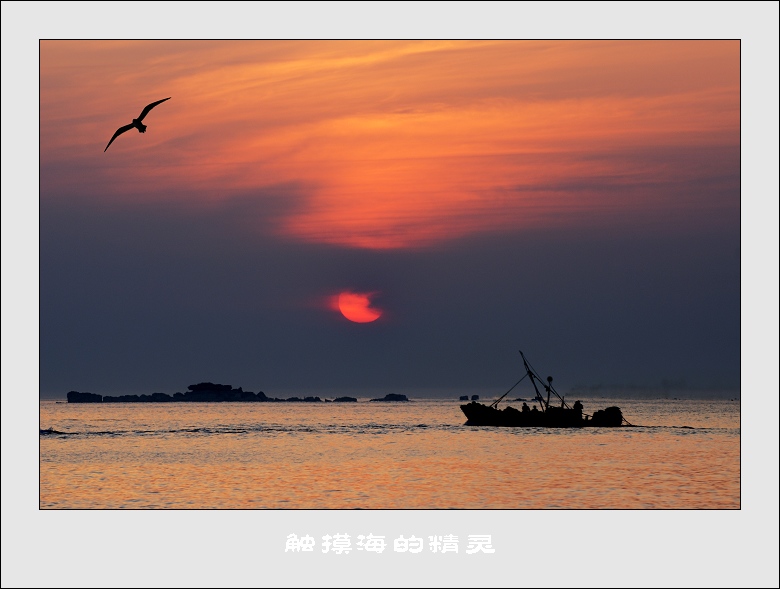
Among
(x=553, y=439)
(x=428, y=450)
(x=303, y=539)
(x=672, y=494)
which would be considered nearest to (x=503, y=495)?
(x=672, y=494)

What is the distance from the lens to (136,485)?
51.5 metres

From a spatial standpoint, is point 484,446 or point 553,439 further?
point 553,439

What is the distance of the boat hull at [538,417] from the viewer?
11806 centimetres

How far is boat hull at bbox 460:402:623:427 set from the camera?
118m

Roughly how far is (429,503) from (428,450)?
34.2 meters

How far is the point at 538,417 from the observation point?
11975cm

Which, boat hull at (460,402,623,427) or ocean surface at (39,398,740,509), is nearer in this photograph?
ocean surface at (39,398,740,509)

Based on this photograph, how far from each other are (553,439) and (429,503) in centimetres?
5206

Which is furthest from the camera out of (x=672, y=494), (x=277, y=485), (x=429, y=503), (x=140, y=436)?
(x=140, y=436)

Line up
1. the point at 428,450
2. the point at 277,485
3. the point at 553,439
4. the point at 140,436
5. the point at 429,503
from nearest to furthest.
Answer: the point at 429,503 → the point at 277,485 → the point at 428,450 → the point at 553,439 → the point at 140,436

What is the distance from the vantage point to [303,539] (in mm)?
27766

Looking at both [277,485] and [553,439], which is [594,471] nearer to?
[277,485]

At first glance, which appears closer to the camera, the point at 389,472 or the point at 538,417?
the point at 389,472

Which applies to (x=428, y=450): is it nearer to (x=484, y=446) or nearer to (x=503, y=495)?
(x=484, y=446)
